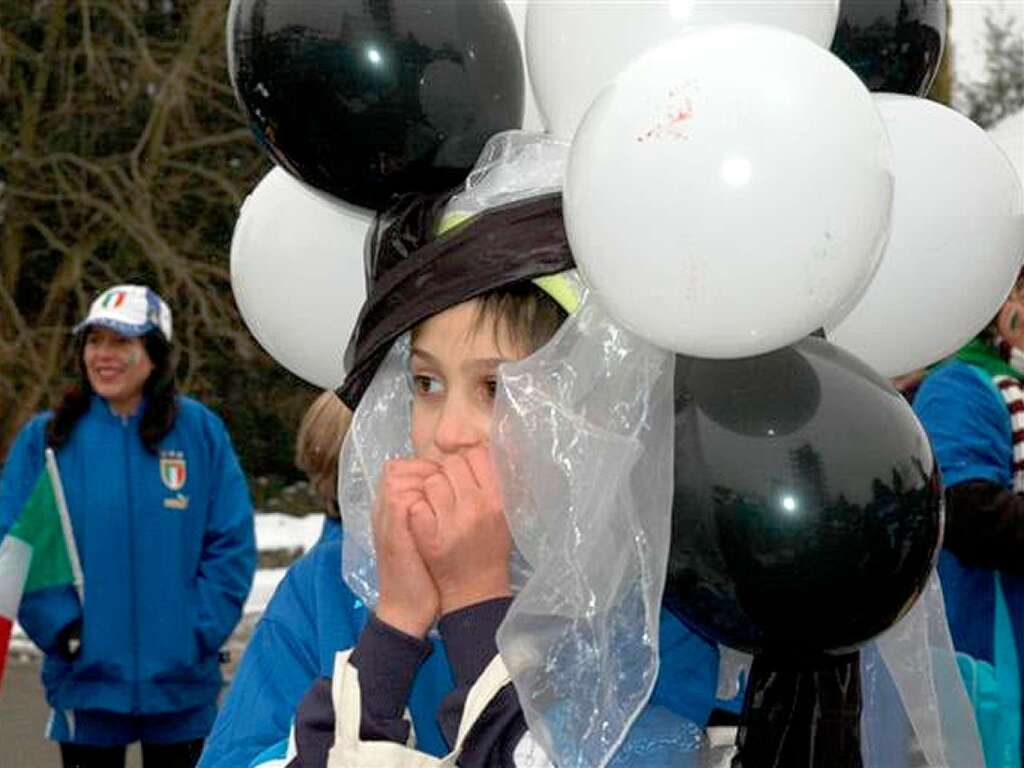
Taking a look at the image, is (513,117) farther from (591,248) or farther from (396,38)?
(591,248)

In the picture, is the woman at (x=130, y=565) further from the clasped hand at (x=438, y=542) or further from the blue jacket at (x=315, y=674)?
the clasped hand at (x=438, y=542)

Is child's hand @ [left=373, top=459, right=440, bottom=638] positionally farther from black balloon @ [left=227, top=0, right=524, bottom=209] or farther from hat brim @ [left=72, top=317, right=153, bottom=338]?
hat brim @ [left=72, top=317, right=153, bottom=338]

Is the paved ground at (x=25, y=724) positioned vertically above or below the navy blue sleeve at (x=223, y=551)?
below

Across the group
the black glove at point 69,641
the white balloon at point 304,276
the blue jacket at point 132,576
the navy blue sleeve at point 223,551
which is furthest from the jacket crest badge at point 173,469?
the white balloon at point 304,276

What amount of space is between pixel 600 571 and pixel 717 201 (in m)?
0.39

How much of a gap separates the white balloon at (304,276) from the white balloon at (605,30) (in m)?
0.35

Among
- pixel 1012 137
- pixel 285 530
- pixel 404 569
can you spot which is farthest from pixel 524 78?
pixel 285 530

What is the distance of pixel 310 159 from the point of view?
6.48 feet

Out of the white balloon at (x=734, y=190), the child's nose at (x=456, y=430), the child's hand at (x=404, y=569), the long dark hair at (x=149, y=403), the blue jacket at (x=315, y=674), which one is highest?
the white balloon at (x=734, y=190)

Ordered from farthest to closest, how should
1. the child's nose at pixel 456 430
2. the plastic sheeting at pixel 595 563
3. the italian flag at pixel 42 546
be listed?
the italian flag at pixel 42 546, the child's nose at pixel 456 430, the plastic sheeting at pixel 595 563

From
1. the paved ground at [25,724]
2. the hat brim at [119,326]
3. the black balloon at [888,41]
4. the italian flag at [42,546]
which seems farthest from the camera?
the paved ground at [25,724]

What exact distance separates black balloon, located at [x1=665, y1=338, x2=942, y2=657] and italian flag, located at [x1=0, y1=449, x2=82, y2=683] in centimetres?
337

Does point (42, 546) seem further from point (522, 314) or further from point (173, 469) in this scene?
point (522, 314)

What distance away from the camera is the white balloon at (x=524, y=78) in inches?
80.9
